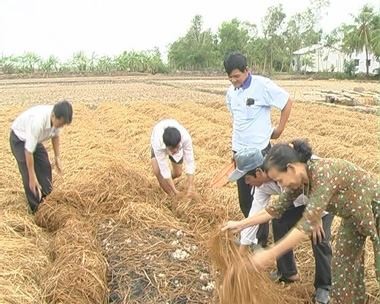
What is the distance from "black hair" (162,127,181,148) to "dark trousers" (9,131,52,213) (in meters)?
1.58

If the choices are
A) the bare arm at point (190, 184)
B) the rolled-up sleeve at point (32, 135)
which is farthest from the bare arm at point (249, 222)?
the rolled-up sleeve at point (32, 135)

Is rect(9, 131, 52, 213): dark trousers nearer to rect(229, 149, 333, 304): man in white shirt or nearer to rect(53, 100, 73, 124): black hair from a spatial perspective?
rect(53, 100, 73, 124): black hair

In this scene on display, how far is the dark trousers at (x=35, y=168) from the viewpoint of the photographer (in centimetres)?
582

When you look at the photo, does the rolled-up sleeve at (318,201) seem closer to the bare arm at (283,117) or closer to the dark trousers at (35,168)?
the bare arm at (283,117)

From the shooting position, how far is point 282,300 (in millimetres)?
3518

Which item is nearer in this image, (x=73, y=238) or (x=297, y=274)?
(x=297, y=274)

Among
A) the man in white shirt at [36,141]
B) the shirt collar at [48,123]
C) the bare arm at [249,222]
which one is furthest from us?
the shirt collar at [48,123]

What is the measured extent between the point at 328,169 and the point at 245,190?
5.83 ft

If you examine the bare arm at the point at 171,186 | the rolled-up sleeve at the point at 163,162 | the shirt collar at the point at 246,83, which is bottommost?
the bare arm at the point at 171,186

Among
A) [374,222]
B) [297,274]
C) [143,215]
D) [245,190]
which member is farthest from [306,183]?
[143,215]

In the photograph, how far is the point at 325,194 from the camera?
2861mm

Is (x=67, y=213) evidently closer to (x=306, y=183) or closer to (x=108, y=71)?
(x=306, y=183)

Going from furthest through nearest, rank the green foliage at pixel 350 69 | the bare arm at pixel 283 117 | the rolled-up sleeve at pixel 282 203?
the green foliage at pixel 350 69
the bare arm at pixel 283 117
the rolled-up sleeve at pixel 282 203

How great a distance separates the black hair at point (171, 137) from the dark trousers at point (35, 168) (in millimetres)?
1576
